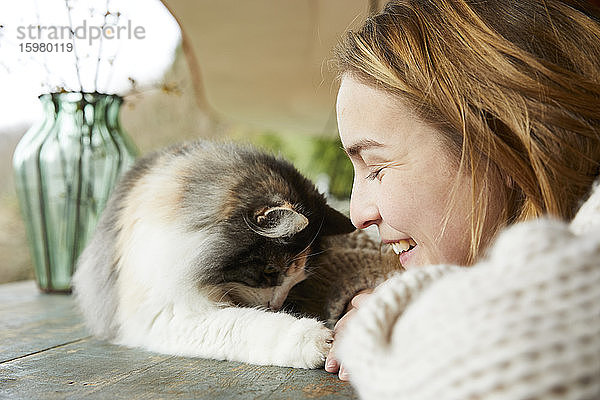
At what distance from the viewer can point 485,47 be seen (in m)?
1.06

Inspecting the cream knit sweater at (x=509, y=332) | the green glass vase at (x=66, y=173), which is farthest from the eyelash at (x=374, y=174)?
the green glass vase at (x=66, y=173)

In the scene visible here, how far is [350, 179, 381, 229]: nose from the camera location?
1.20m

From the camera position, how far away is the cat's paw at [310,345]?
1.07 meters

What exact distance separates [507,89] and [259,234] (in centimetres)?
59

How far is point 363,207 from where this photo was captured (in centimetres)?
→ 122

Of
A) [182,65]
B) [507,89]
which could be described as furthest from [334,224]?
[182,65]

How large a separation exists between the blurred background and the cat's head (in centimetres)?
23

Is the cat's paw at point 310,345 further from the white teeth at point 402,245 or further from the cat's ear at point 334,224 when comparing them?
the cat's ear at point 334,224

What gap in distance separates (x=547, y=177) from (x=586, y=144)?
111 mm

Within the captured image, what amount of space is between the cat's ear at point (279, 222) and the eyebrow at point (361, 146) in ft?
0.59

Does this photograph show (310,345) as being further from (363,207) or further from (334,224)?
(334,224)

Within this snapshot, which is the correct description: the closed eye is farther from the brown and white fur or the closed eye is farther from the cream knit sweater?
the cream knit sweater

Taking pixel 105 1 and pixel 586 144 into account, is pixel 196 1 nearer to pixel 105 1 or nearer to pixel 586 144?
pixel 105 1

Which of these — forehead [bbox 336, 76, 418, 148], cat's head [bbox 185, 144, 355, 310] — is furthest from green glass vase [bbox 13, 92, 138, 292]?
forehead [bbox 336, 76, 418, 148]
